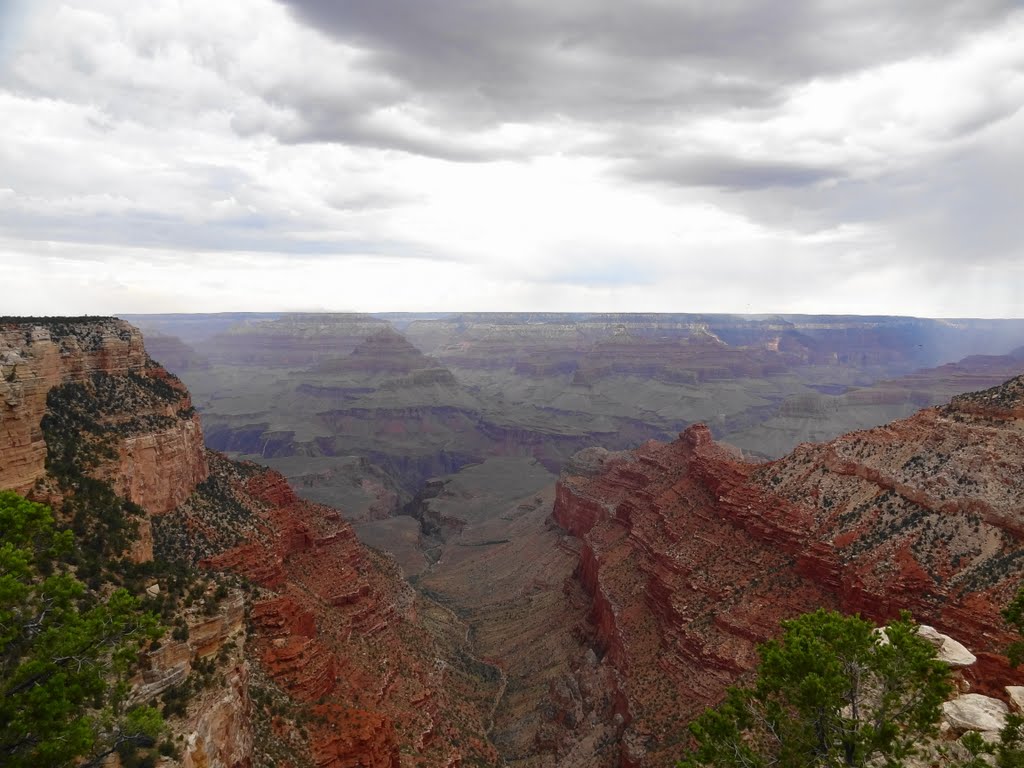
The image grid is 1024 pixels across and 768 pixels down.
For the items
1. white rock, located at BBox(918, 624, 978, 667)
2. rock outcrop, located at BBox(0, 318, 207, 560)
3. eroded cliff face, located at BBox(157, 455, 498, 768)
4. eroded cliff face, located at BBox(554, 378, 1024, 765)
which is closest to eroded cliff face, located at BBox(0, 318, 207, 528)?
rock outcrop, located at BBox(0, 318, 207, 560)

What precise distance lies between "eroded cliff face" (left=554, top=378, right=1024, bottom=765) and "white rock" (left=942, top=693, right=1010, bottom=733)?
668 cm

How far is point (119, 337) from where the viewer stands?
40.8 m

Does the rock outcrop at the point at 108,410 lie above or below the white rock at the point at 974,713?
above

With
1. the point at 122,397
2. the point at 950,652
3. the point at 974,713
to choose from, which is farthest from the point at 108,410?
the point at 950,652

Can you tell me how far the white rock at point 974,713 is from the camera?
17.5 meters

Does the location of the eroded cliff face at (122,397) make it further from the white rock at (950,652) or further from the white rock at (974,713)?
the white rock at (950,652)

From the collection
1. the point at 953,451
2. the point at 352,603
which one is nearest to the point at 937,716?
the point at 953,451

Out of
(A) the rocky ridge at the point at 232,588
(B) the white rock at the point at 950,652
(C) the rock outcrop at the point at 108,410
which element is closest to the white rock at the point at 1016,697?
(B) the white rock at the point at 950,652

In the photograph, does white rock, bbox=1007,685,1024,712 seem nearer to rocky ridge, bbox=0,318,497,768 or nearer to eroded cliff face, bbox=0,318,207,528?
rocky ridge, bbox=0,318,497,768

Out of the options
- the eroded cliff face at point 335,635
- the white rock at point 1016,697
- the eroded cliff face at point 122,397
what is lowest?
the eroded cliff face at point 335,635

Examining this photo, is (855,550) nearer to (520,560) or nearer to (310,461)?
(520,560)

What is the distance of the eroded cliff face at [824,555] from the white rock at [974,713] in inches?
263

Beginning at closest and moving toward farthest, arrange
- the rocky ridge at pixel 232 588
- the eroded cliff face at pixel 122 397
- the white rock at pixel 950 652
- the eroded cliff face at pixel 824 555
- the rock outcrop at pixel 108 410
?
the white rock at pixel 950 652, the rocky ridge at pixel 232 588, the rock outcrop at pixel 108 410, the eroded cliff face at pixel 122 397, the eroded cliff face at pixel 824 555

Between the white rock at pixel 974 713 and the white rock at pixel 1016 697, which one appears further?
the white rock at pixel 1016 697
